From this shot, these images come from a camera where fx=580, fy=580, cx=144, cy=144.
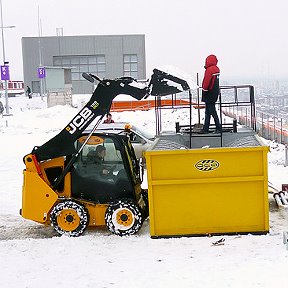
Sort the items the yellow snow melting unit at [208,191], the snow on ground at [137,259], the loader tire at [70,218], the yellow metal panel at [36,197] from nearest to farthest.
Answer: the snow on ground at [137,259], the yellow snow melting unit at [208,191], the loader tire at [70,218], the yellow metal panel at [36,197]

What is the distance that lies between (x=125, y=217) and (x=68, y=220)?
0.95m

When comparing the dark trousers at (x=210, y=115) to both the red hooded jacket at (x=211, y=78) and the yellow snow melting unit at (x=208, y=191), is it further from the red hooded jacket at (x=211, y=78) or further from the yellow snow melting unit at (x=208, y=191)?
the yellow snow melting unit at (x=208, y=191)

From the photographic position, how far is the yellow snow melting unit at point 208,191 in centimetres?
894

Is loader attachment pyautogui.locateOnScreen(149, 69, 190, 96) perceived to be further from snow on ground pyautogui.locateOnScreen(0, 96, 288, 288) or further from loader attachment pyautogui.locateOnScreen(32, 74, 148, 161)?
snow on ground pyautogui.locateOnScreen(0, 96, 288, 288)

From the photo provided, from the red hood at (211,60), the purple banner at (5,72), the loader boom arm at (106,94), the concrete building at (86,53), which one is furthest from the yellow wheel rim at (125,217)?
the concrete building at (86,53)

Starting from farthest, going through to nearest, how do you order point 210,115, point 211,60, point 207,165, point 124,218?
point 210,115 < point 211,60 < point 124,218 < point 207,165

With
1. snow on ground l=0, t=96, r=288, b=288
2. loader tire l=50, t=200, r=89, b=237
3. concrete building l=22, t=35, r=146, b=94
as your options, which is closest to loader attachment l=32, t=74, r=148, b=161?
loader tire l=50, t=200, r=89, b=237

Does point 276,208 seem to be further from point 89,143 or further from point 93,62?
point 93,62

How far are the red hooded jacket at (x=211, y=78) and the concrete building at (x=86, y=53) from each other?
6444cm

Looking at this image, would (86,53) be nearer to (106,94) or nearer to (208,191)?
(106,94)

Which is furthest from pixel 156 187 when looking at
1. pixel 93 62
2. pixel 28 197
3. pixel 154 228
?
pixel 93 62

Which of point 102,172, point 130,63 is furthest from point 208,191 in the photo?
point 130,63

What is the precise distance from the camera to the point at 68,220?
950 centimetres

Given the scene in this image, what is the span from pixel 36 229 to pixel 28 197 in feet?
3.10
